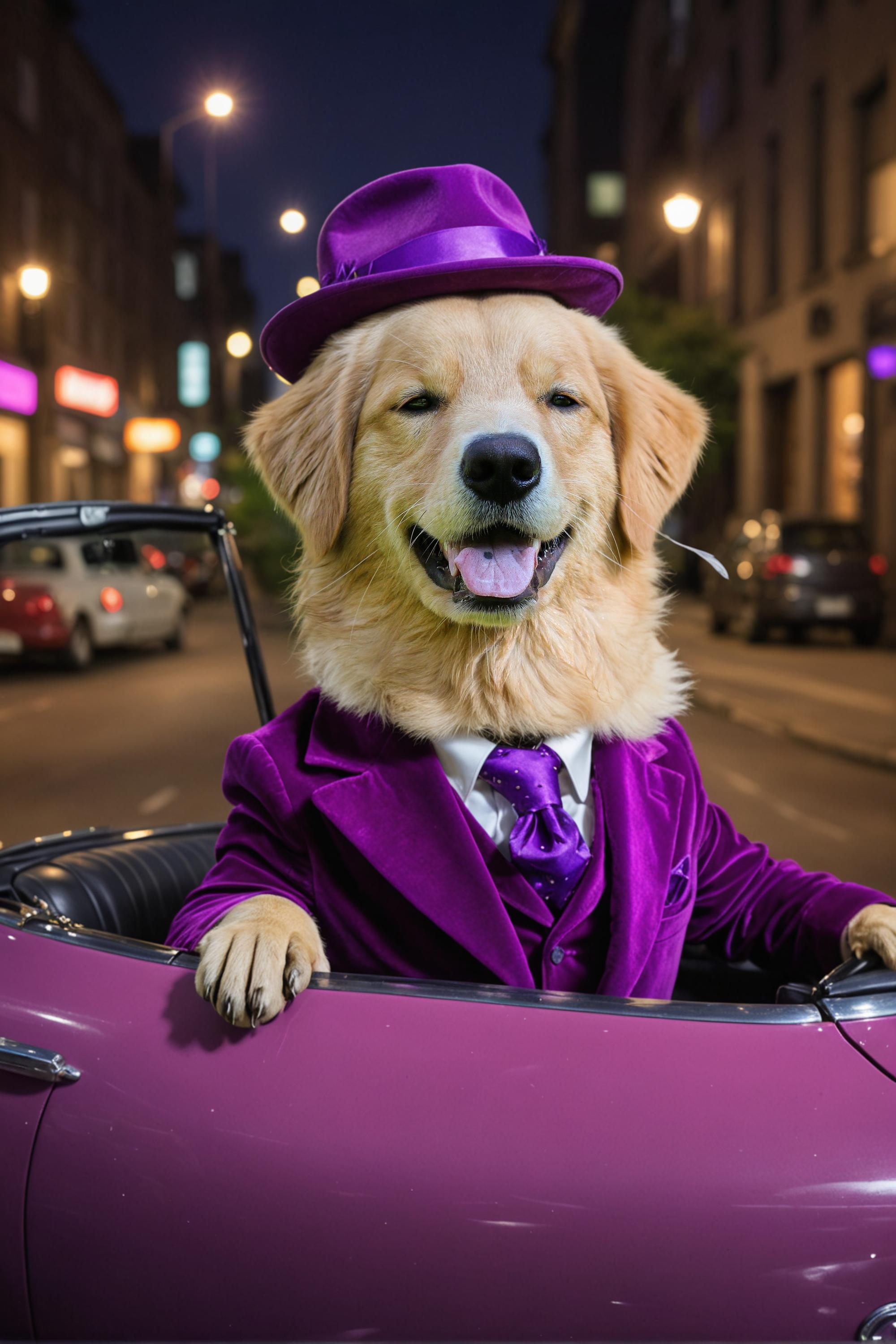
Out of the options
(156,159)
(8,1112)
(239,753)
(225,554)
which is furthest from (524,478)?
(156,159)

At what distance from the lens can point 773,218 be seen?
89.1ft

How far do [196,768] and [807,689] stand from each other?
6.46m

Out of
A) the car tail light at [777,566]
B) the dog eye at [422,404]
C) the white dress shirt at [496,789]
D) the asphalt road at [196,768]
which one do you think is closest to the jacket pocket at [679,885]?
the white dress shirt at [496,789]

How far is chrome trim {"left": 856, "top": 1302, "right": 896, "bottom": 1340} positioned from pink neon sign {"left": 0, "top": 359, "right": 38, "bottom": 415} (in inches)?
1109

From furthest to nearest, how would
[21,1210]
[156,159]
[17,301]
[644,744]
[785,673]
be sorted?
1. [156,159]
2. [17,301]
3. [785,673]
4. [644,744]
5. [21,1210]

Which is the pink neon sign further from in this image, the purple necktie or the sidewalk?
the purple necktie

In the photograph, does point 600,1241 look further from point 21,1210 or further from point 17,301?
point 17,301

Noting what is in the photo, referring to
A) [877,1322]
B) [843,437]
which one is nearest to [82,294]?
[843,437]

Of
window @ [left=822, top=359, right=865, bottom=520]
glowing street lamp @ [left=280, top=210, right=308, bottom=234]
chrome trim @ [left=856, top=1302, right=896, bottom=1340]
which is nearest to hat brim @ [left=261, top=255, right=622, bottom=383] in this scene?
chrome trim @ [left=856, top=1302, right=896, bottom=1340]

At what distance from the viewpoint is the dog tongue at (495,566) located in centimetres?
183

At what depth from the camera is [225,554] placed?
2461 millimetres

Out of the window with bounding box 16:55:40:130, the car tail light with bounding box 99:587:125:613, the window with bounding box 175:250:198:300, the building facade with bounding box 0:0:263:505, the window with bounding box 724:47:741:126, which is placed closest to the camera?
the car tail light with bounding box 99:587:125:613

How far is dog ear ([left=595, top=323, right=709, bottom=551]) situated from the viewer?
2.09 m

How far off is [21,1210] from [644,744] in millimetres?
1097
